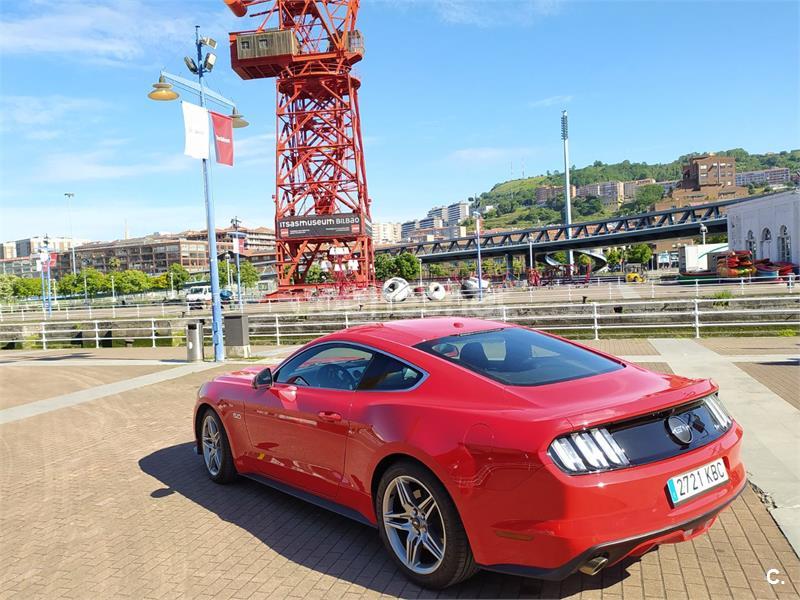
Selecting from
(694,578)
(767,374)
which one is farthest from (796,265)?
(694,578)

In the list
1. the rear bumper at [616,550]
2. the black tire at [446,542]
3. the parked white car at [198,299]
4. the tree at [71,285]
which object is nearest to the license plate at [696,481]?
the rear bumper at [616,550]

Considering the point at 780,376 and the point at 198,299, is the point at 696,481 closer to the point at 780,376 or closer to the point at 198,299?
the point at 780,376

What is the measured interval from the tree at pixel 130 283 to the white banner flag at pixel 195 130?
11794 centimetres

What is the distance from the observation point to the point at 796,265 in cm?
4559

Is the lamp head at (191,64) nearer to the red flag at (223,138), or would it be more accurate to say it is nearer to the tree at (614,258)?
the red flag at (223,138)

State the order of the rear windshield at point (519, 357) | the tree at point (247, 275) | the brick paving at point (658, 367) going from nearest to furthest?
the rear windshield at point (519, 357), the brick paving at point (658, 367), the tree at point (247, 275)

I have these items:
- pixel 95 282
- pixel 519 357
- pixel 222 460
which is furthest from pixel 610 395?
pixel 95 282

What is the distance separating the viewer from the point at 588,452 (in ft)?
10.00

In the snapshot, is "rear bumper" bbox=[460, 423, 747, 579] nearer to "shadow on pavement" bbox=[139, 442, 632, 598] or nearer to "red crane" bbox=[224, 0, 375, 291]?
"shadow on pavement" bbox=[139, 442, 632, 598]

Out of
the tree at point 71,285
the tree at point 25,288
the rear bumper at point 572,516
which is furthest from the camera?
the tree at point 25,288

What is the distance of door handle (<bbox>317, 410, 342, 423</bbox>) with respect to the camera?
421 centimetres

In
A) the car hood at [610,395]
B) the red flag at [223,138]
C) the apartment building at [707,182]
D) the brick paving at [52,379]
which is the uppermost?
the apartment building at [707,182]

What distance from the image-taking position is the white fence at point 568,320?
55.2 ft

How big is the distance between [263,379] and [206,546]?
1.34 meters
